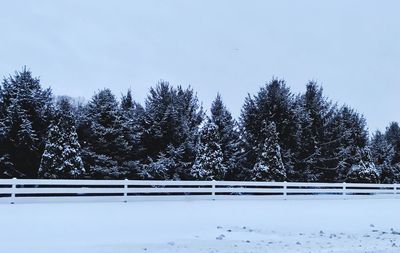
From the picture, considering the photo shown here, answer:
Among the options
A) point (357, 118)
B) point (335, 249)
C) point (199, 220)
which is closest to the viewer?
point (335, 249)

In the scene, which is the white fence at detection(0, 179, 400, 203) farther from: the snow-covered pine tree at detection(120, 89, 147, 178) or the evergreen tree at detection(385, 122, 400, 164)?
the evergreen tree at detection(385, 122, 400, 164)

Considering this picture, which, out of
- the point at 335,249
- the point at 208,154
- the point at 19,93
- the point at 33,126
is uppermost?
the point at 19,93

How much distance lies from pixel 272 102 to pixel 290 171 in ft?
18.8

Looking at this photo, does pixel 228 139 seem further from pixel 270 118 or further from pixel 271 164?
pixel 271 164

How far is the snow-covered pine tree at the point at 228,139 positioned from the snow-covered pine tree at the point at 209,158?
190 inches

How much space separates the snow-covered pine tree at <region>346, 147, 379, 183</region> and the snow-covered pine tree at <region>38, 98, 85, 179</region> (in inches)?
781

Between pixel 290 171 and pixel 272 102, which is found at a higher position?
pixel 272 102

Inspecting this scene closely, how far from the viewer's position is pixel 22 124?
27.8m

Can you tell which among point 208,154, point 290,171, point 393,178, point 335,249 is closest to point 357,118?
point 393,178

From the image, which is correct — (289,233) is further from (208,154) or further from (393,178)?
(393,178)

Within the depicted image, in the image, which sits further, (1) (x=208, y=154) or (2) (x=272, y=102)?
(2) (x=272, y=102)

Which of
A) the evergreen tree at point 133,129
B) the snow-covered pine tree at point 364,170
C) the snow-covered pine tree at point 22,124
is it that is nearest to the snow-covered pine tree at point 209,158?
the evergreen tree at point 133,129

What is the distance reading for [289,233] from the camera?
33.2 feet

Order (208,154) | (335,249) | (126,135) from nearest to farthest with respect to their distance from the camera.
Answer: (335,249) < (208,154) < (126,135)
